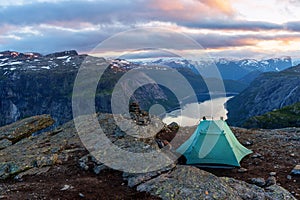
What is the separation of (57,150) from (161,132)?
38.7ft

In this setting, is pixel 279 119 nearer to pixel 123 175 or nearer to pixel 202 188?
pixel 123 175

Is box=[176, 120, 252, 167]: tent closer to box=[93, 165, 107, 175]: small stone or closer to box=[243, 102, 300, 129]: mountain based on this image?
box=[93, 165, 107, 175]: small stone

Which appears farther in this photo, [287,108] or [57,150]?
[287,108]

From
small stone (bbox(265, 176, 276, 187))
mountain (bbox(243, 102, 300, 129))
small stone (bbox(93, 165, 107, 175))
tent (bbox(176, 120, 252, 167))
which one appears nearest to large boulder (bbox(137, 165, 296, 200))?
small stone (bbox(265, 176, 276, 187))

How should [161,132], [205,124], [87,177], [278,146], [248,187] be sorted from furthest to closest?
[161,132], [278,146], [205,124], [87,177], [248,187]

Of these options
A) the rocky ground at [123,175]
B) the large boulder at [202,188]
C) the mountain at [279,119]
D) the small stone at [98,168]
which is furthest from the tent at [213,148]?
the mountain at [279,119]

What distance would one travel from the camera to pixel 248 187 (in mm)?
18188

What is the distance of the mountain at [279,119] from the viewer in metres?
148

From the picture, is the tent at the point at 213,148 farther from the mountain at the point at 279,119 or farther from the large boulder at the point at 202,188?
the mountain at the point at 279,119

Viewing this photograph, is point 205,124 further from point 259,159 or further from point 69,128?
point 69,128

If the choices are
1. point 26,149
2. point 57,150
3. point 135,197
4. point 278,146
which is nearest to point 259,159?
point 278,146

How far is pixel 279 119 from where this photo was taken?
15538cm

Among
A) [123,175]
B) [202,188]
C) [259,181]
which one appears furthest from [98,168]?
[259,181]

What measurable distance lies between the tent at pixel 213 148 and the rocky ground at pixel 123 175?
0.97 m
